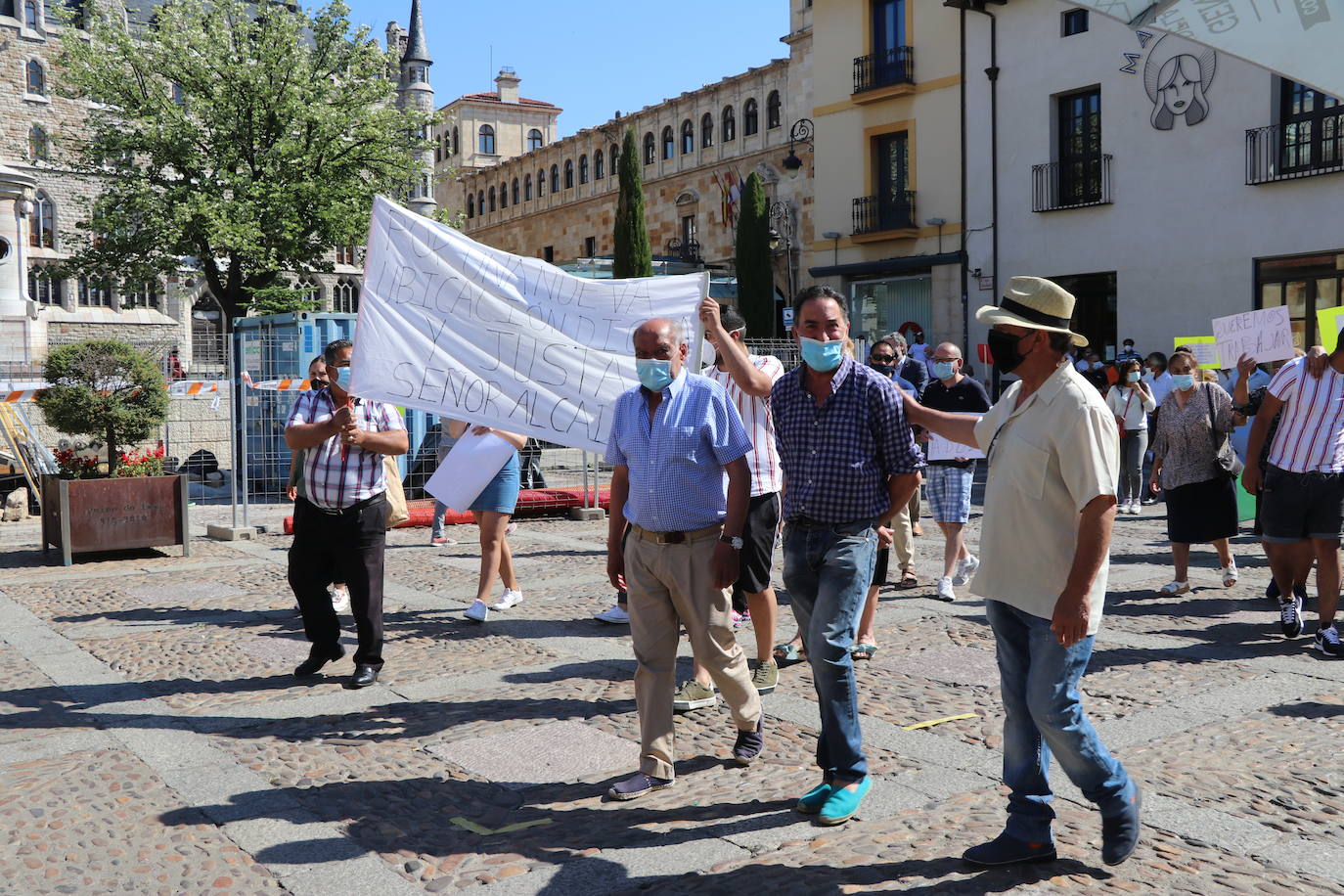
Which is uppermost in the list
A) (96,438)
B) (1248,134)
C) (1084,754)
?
(1248,134)

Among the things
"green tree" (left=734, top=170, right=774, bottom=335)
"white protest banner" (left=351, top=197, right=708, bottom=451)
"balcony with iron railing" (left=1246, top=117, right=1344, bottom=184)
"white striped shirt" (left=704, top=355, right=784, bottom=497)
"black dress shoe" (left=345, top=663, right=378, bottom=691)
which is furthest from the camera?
"green tree" (left=734, top=170, right=774, bottom=335)

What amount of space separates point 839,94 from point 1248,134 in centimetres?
1107

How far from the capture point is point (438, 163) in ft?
251

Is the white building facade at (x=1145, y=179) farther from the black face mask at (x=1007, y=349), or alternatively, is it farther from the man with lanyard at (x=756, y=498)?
the black face mask at (x=1007, y=349)

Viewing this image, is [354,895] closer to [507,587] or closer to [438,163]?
[507,587]

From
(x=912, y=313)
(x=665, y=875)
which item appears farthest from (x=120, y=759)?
(x=912, y=313)

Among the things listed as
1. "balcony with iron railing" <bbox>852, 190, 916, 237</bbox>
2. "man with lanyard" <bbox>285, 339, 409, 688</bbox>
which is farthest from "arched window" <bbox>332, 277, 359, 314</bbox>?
"man with lanyard" <bbox>285, 339, 409, 688</bbox>

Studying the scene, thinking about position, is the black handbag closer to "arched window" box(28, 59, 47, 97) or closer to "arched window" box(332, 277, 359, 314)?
"arched window" box(332, 277, 359, 314)

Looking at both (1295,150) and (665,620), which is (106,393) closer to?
(665,620)

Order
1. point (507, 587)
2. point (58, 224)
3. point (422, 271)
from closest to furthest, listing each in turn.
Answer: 1. point (422, 271)
2. point (507, 587)
3. point (58, 224)

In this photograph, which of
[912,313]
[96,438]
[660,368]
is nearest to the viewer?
[660,368]

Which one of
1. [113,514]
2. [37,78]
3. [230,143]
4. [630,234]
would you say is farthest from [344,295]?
[113,514]

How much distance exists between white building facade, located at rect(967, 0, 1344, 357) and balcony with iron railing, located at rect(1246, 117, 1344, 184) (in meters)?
0.02

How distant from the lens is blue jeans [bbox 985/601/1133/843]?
3.53 m
